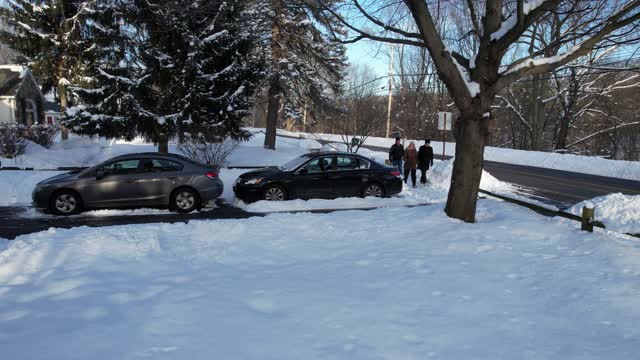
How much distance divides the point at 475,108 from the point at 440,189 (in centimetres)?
662

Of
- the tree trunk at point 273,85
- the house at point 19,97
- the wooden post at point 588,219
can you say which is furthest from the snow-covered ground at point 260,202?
the house at point 19,97

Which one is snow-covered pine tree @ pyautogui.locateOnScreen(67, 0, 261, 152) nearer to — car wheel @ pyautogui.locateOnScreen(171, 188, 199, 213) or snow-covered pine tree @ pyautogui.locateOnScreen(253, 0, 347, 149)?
snow-covered pine tree @ pyautogui.locateOnScreen(253, 0, 347, 149)

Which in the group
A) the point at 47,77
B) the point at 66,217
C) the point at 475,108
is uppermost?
the point at 47,77

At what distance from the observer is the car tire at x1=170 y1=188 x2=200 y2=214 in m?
10.8

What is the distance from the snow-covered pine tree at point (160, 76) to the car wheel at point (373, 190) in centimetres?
934

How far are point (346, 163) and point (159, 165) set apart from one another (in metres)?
4.97

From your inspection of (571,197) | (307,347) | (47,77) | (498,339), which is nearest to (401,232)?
(498,339)

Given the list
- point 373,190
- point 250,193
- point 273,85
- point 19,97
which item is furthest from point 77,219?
point 19,97

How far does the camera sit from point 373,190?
12320 mm

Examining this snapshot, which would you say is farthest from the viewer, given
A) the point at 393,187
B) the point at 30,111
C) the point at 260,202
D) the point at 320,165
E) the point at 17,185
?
the point at 30,111

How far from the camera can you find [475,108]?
816 centimetres

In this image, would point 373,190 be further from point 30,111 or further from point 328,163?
point 30,111

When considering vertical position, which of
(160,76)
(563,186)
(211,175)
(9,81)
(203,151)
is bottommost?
(563,186)

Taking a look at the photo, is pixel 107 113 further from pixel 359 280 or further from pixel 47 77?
pixel 359 280
